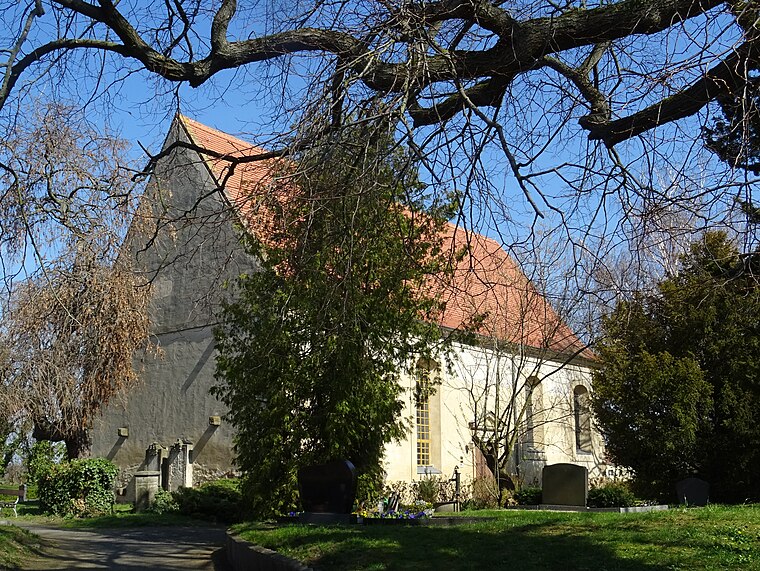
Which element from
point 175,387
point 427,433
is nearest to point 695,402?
point 427,433

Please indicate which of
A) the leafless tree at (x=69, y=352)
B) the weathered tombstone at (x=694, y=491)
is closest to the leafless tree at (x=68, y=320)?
the leafless tree at (x=69, y=352)

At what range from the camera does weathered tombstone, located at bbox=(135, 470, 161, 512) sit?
73.6 ft

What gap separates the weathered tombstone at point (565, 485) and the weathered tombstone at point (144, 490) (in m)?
10.9

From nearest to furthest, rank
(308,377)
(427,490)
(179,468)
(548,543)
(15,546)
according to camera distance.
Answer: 1. (548,543)
2. (15,546)
3. (308,377)
4. (427,490)
5. (179,468)

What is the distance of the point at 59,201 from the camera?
34.1 ft

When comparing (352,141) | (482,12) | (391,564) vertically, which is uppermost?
(482,12)

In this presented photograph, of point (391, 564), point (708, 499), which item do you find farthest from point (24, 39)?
point (708, 499)

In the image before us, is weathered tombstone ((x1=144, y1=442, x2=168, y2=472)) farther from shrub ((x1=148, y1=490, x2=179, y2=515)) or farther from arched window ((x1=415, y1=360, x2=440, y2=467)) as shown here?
arched window ((x1=415, y1=360, x2=440, y2=467))

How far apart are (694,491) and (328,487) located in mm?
9559

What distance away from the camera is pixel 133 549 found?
48.0 feet

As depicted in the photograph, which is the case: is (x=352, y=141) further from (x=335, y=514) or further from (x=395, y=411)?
(x=395, y=411)

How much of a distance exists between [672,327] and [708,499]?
4484 millimetres

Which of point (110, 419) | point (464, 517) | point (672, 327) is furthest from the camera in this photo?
point (110, 419)

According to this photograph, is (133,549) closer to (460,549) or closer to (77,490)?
(460,549)
